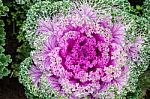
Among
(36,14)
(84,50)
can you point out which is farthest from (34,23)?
(84,50)

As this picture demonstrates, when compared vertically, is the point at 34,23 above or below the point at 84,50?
above

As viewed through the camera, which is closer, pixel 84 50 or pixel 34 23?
pixel 84 50

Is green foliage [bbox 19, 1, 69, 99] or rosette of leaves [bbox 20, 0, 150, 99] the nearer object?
rosette of leaves [bbox 20, 0, 150, 99]

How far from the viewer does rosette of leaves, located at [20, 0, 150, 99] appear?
8.71 feet

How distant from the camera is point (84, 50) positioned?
2670mm

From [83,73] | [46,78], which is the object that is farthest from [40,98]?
[83,73]

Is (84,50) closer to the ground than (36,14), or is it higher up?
closer to the ground

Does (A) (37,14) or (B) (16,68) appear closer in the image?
(A) (37,14)

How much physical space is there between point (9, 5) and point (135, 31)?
1.00 meters

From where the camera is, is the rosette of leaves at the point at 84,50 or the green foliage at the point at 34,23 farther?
the green foliage at the point at 34,23

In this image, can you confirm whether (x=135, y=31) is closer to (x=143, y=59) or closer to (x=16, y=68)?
(x=143, y=59)

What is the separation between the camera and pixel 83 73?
8.67 feet

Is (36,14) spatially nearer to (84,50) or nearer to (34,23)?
(34,23)

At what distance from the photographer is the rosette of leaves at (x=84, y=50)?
8.71ft
